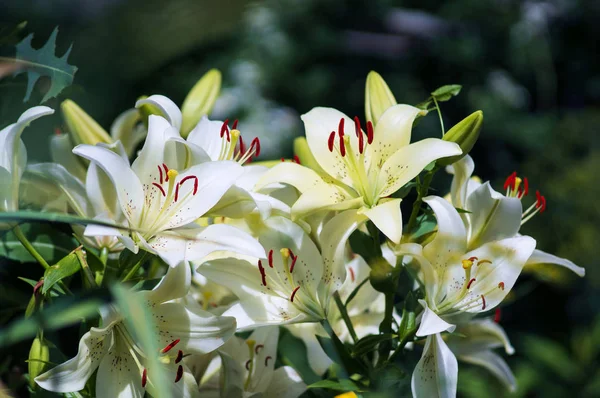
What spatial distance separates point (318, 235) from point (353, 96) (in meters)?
1.57

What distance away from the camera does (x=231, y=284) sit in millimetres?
412

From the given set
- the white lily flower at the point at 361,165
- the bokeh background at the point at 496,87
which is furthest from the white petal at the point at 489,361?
the bokeh background at the point at 496,87

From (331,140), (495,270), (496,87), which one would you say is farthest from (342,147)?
(496,87)

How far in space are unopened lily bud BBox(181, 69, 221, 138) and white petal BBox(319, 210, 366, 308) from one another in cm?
15

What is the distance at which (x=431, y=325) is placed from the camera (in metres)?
0.37

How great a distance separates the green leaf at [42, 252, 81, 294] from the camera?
0.35m

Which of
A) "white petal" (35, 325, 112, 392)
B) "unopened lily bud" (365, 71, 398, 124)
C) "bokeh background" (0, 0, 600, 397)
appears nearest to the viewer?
"white petal" (35, 325, 112, 392)

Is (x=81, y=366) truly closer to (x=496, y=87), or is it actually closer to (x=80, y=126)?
(x=80, y=126)

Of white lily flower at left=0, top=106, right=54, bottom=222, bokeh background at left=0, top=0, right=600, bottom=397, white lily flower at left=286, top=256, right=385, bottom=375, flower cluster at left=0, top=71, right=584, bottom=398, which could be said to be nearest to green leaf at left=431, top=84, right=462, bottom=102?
flower cluster at left=0, top=71, right=584, bottom=398

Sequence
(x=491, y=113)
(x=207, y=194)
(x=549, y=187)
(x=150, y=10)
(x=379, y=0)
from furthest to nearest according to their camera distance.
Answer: (x=379, y=0), (x=491, y=113), (x=549, y=187), (x=207, y=194), (x=150, y=10)

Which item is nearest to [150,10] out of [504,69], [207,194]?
[207,194]

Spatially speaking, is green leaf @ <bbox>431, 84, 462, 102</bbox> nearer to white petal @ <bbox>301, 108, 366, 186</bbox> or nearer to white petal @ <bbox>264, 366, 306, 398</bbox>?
white petal @ <bbox>301, 108, 366, 186</bbox>

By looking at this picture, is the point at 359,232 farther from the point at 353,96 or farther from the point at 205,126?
the point at 353,96

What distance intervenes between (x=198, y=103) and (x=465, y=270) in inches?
8.9
